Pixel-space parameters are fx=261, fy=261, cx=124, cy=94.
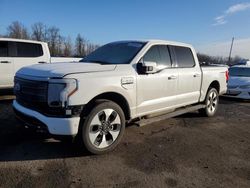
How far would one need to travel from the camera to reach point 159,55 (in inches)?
207

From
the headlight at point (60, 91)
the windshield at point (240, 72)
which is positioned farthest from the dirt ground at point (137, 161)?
the windshield at point (240, 72)

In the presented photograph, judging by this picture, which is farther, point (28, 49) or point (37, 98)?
point (28, 49)

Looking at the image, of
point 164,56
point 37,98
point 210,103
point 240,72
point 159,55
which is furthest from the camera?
point 240,72

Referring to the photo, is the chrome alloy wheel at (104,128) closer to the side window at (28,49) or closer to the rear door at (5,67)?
the rear door at (5,67)

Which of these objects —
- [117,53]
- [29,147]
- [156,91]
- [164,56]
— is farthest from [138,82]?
[29,147]

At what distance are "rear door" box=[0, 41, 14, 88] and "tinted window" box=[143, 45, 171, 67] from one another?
16.9ft

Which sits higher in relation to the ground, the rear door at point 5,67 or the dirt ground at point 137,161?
the rear door at point 5,67

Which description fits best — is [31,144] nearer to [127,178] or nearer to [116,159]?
[116,159]

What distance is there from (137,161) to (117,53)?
2.20 meters

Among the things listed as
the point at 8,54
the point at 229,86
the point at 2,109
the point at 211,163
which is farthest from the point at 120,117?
the point at 229,86

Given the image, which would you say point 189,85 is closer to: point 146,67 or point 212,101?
point 212,101

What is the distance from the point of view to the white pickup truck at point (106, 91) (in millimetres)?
3643

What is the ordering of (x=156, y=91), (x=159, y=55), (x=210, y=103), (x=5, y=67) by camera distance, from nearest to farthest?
1. (x=156, y=91)
2. (x=159, y=55)
3. (x=210, y=103)
4. (x=5, y=67)

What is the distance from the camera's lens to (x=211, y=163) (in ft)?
13.3
